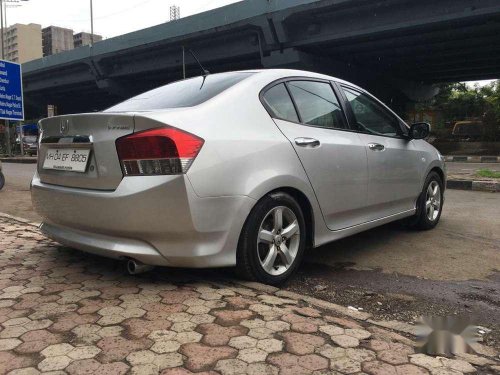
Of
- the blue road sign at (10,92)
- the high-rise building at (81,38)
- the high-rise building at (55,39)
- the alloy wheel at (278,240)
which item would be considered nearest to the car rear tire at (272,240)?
the alloy wheel at (278,240)

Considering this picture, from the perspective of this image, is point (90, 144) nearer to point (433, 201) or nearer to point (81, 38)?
point (433, 201)

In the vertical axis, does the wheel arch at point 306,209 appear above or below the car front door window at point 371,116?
below

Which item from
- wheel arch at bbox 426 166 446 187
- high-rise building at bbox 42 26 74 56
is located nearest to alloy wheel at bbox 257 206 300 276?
wheel arch at bbox 426 166 446 187

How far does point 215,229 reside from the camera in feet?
8.84

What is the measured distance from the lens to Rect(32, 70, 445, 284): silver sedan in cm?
262

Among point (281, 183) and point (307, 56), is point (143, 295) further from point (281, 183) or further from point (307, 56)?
point (307, 56)

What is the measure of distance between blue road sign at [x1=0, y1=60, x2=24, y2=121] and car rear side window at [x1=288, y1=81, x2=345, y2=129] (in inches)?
397

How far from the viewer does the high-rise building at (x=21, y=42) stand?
58.0 m

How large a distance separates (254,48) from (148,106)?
66.0 ft

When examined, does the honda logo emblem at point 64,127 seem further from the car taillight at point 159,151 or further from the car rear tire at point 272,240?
the car rear tire at point 272,240

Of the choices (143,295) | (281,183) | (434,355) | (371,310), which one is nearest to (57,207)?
(143,295)

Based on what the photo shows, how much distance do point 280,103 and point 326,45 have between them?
61.1 ft

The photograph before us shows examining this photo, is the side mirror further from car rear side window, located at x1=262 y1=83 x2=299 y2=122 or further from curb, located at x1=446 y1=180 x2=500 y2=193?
curb, located at x1=446 y1=180 x2=500 y2=193

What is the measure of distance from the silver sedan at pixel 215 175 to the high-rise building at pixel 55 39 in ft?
240
